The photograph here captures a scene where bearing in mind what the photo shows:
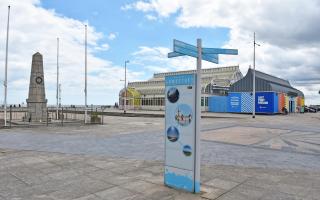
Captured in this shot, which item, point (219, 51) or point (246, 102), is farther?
point (246, 102)

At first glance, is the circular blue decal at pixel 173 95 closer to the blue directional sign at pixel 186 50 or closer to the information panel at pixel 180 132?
the information panel at pixel 180 132

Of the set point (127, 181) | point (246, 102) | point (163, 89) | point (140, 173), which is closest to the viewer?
point (127, 181)

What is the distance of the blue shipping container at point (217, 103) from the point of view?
5353 centimetres

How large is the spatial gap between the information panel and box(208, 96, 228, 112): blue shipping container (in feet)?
159

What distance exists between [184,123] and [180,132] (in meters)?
0.22

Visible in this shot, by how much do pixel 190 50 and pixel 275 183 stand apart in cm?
364

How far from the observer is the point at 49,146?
11969mm

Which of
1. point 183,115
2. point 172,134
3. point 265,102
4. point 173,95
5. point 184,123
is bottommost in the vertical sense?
point 172,134

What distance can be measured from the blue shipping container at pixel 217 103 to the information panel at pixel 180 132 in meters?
Answer: 48.6

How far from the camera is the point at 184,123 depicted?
5.78m

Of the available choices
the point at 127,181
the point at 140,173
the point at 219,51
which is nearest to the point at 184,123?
the point at 219,51

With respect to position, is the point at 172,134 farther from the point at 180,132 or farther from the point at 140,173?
the point at 140,173

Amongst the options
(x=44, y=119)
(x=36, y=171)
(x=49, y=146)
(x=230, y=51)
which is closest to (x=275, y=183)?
(x=230, y=51)

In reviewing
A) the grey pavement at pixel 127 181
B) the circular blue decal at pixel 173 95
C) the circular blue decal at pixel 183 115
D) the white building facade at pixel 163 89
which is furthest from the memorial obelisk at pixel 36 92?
the white building facade at pixel 163 89
